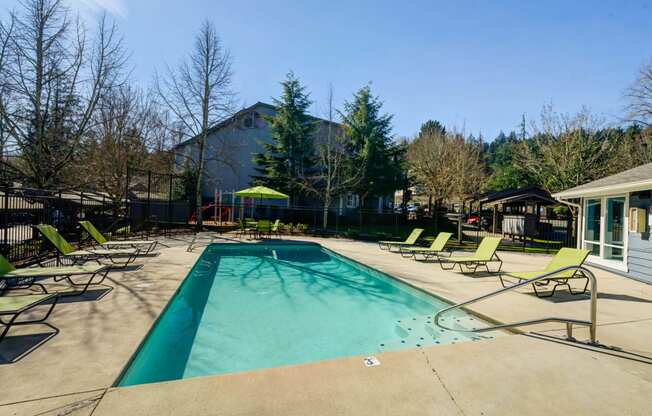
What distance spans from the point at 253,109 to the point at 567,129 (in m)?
20.6

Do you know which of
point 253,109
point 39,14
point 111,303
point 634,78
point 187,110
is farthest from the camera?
point 253,109

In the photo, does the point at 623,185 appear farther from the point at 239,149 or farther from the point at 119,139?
the point at 239,149

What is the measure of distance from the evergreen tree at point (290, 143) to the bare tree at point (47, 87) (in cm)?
1017

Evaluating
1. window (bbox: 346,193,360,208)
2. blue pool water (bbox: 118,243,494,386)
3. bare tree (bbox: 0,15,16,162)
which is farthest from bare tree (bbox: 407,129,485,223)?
bare tree (bbox: 0,15,16,162)

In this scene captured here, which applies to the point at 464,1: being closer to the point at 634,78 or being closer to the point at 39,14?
the point at 39,14

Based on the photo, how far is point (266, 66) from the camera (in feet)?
57.5

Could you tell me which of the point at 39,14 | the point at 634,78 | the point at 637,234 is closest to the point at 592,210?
the point at 637,234

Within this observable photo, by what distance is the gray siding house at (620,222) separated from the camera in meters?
7.30

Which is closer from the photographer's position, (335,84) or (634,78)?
(335,84)

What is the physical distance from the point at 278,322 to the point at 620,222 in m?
10.1

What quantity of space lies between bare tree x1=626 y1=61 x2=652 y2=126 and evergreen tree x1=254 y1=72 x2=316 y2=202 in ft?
72.9

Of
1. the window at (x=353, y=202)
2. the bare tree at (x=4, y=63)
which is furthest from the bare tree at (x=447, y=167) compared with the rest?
the bare tree at (x=4, y=63)

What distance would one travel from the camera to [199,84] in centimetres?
1838

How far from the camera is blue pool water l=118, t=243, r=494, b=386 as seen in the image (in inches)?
161
